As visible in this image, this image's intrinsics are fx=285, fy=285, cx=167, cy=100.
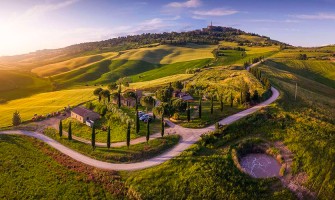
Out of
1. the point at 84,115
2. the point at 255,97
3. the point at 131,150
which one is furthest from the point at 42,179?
the point at 255,97

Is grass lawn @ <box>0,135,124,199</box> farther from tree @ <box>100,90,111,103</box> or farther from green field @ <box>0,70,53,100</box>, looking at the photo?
green field @ <box>0,70,53,100</box>

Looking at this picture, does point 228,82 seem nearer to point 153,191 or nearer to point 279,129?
point 279,129

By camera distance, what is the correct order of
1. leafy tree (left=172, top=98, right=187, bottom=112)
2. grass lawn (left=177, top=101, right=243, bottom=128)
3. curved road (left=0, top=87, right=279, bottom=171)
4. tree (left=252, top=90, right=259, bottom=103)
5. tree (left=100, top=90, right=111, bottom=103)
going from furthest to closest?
tree (left=100, top=90, right=111, bottom=103), tree (left=252, top=90, right=259, bottom=103), leafy tree (left=172, top=98, right=187, bottom=112), grass lawn (left=177, top=101, right=243, bottom=128), curved road (left=0, top=87, right=279, bottom=171)

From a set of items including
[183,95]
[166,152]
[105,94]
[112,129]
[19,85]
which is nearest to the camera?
[166,152]

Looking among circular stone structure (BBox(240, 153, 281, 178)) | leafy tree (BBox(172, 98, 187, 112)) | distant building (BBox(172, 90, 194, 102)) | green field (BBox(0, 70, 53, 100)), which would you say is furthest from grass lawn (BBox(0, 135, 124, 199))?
green field (BBox(0, 70, 53, 100))

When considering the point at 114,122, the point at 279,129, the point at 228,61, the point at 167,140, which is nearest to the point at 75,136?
the point at 114,122

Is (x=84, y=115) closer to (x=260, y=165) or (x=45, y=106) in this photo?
(x=45, y=106)

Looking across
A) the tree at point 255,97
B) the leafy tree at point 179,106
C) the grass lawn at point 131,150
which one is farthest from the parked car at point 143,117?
the tree at point 255,97
